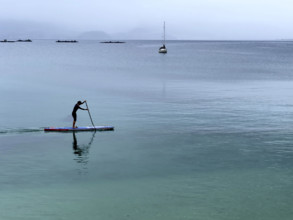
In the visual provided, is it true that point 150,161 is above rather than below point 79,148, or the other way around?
below

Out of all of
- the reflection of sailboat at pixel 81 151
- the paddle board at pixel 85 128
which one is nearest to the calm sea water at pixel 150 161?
the reflection of sailboat at pixel 81 151

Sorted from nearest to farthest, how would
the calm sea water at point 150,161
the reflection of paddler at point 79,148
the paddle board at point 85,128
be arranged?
the calm sea water at point 150,161 → the reflection of paddler at point 79,148 → the paddle board at point 85,128

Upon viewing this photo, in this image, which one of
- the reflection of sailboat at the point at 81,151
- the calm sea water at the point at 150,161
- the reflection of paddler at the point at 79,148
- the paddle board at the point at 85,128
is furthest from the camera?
the paddle board at the point at 85,128

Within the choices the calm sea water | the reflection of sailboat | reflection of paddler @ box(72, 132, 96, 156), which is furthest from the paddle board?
reflection of paddler @ box(72, 132, 96, 156)

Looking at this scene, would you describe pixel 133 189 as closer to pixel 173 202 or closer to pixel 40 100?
pixel 173 202

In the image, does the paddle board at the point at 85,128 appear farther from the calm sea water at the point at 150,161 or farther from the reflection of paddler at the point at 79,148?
the reflection of paddler at the point at 79,148

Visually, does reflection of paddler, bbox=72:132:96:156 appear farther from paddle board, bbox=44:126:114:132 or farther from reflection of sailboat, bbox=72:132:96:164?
paddle board, bbox=44:126:114:132

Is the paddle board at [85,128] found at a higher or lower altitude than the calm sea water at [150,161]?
higher

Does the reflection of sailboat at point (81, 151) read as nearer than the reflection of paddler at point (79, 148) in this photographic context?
Yes

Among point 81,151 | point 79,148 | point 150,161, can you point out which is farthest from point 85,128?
point 150,161

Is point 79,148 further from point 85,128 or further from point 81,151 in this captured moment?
point 85,128

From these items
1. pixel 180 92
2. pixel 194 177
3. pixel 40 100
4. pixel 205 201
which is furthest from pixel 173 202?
pixel 180 92

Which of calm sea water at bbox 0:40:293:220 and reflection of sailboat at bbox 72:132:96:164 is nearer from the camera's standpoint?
calm sea water at bbox 0:40:293:220

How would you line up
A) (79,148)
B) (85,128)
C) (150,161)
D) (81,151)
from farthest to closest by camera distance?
(85,128), (79,148), (81,151), (150,161)
